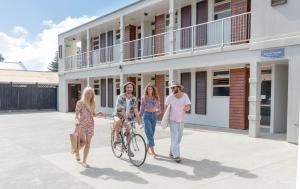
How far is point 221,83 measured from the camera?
12.4 m

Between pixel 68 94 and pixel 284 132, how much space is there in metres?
16.1

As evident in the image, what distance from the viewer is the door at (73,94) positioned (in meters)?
22.5

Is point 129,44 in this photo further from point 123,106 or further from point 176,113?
point 176,113

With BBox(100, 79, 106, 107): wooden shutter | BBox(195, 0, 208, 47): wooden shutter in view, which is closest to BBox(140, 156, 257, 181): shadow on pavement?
BBox(195, 0, 208, 47): wooden shutter

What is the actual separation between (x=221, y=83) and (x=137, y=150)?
720 centimetres

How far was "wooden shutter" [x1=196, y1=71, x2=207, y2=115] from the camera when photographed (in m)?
12.8

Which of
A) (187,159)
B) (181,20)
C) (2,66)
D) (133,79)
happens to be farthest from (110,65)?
(2,66)

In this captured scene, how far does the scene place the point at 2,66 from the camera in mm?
38594

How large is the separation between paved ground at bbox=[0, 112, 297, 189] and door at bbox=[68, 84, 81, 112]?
13646 millimetres

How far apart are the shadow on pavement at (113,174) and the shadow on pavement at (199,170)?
396 mm

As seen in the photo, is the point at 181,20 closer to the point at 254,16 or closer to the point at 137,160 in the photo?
the point at 254,16

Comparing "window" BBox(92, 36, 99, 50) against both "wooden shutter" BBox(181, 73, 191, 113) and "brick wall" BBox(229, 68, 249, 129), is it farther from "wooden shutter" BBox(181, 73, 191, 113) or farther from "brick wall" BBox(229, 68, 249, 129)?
"brick wall" BBox(229, 68, 249, 129)

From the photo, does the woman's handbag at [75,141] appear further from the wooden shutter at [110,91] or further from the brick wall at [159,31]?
the wooden shutter at [110,91]

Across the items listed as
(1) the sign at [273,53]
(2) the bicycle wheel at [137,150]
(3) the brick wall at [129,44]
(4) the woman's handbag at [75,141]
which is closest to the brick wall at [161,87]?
(3) the brick wall at [129,44]
